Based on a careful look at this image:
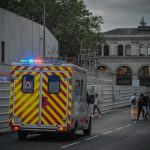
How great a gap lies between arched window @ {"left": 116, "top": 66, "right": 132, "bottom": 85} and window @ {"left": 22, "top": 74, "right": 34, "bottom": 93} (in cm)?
9565

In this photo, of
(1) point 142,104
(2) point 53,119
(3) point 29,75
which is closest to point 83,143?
(2) point 53,119

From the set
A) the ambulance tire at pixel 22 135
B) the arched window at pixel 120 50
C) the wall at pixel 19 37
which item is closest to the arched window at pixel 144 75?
the arched window at pixel 120 50

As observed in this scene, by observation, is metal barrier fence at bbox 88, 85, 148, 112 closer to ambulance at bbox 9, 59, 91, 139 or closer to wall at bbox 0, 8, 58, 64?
wall at bbox 0, 8, 58, 64

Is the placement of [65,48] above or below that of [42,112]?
above

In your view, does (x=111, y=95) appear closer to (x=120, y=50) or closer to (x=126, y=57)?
(x=126, y=57)

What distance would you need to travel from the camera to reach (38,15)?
282 ft

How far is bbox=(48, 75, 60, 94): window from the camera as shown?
20516 mm

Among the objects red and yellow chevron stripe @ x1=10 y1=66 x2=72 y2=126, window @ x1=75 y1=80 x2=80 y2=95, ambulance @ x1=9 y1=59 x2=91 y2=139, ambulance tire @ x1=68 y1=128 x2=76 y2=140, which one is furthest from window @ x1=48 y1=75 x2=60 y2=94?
ambulance tire @ x1=68 y1=128 x2=76 y2=140

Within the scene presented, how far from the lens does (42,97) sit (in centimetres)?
2053

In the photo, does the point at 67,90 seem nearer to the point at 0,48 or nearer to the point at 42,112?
the point at 42,112

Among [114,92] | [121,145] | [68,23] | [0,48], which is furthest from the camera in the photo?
[68,23]

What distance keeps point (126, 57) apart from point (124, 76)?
12.7 ft

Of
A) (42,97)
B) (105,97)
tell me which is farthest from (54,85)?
(105,97)

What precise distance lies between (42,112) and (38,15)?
217 feet
